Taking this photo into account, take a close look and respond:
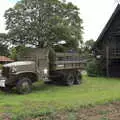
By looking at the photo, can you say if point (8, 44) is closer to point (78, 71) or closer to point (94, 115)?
point (78, 71)

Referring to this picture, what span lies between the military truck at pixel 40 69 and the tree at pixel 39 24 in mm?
9480

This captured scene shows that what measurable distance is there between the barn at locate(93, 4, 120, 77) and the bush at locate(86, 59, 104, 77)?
1.35 feet

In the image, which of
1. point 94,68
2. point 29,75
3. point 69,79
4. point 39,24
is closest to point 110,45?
point 94,68

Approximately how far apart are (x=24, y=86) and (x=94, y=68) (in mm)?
14444

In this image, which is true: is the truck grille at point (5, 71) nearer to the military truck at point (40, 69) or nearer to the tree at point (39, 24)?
the military truck at point (40, 69)

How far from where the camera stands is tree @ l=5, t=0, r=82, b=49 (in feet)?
102

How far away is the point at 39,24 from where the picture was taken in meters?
32.0

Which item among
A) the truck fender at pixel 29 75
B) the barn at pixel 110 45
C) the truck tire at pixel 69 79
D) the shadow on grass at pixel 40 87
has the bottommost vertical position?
the shadow on grass at pixel 40 87

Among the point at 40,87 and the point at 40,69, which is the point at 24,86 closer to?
the point at 40,69

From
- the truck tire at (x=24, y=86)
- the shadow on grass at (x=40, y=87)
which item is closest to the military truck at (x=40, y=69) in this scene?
the truck tire at (x=24, y=86)

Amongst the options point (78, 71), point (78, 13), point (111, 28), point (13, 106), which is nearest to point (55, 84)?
point (78, 71)

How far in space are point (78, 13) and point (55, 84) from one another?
13.8 m

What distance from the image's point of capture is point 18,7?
3156 centimetres

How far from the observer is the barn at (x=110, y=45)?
29953mm
